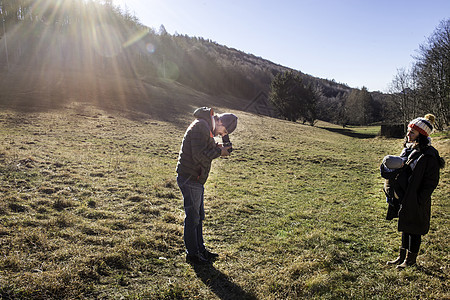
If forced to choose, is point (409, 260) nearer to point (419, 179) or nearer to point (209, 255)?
point (419, 179)

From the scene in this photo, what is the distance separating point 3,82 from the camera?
35.9 m

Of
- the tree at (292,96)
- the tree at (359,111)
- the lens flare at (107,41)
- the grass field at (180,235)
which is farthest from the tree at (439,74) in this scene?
the lens flare at (107,41)

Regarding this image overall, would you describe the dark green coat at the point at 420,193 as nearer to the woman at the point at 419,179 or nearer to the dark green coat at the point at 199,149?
the woman at the point at 419,179

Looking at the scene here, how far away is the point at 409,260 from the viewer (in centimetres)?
459

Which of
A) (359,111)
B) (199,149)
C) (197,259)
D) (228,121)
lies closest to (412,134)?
(228,121)

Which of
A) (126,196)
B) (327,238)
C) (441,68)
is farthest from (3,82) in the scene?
(441,68)

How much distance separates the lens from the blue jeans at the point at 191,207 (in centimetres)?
441

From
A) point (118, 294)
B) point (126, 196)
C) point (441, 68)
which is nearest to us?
point (118, 294)

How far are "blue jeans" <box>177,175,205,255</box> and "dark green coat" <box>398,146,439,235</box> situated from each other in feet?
10.5

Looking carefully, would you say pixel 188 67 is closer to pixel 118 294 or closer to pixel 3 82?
pixel 3 82

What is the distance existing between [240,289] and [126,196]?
16.1 feet

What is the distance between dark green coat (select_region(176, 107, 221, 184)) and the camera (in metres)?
4.26

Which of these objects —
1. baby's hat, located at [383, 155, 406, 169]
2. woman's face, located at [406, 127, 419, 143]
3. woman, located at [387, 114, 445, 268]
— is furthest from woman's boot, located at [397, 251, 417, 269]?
woman's face, located at [406, 127, 419, 143]

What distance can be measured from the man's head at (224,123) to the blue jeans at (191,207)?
0.95m
